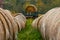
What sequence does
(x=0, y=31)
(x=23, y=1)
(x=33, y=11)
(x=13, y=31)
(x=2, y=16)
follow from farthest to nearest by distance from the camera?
(x=23, y=1), (x=33, y=11), (x=13, y=31), (x=2, y=16), (x=0, y=31)

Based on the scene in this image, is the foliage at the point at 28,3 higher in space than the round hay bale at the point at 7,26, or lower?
lower

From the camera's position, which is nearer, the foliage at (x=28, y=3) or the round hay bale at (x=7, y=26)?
the round hay bale at (x=7, y=26)

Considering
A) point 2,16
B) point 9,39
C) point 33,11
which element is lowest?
point 33,11

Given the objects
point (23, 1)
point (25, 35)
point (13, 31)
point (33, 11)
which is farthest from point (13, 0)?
point (13, 31)

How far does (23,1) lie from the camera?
28.2ft

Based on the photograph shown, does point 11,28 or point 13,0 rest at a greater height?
point 11,28

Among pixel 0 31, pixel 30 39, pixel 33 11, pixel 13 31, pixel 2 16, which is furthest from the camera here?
pixel 33 11

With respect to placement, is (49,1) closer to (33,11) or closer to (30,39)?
(33,11)

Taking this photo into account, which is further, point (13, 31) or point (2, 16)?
point (13, 31)

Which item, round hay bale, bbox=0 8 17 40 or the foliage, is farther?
the foliage

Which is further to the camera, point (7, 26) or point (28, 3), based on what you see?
point (28, 3)

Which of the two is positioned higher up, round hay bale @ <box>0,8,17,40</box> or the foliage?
round hay bale @ <box>0,8,17,40</box>

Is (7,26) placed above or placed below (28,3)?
above

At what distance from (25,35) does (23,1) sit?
4727 millimetres
